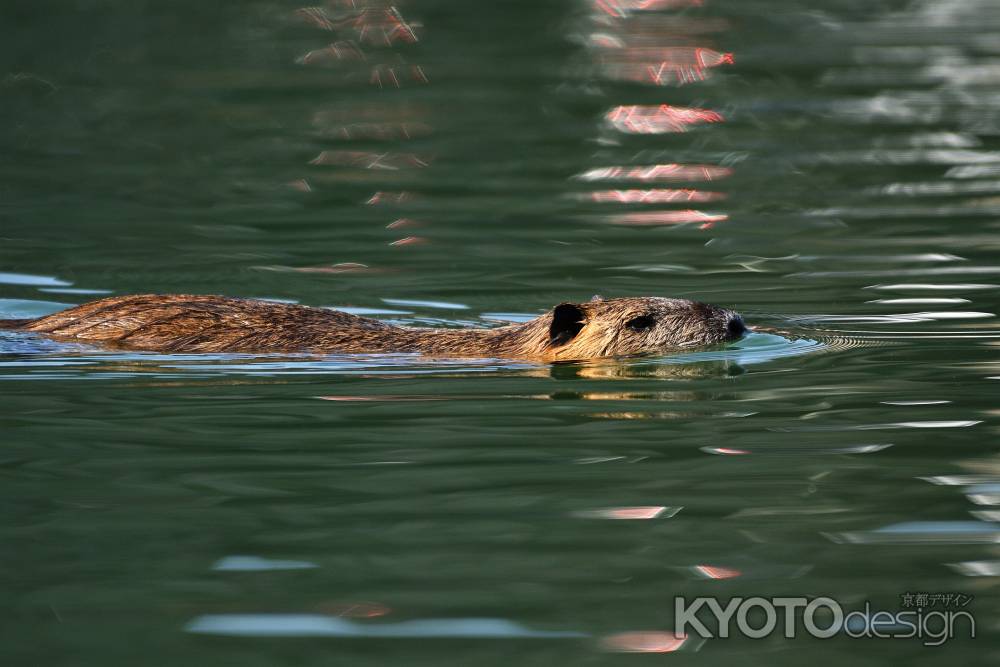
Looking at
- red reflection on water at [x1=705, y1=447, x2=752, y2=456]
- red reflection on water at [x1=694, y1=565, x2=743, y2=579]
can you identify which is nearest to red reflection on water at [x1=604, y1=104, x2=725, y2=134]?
red reflection on water at [x1=705, y1=447, x2=752, y2=456]

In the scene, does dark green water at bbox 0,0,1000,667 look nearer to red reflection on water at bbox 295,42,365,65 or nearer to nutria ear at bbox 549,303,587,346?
nutria ear at bbox 549,303,587,346

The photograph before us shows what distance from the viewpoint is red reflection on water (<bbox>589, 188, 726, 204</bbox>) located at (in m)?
13.7

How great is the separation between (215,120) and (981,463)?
14.1m

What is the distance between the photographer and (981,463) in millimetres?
5805

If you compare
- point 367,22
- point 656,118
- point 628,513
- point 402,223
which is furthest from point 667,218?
point 367,22

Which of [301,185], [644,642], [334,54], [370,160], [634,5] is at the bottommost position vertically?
[644,642]

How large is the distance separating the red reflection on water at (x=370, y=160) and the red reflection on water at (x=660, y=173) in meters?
1.76

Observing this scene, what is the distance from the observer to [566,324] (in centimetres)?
855

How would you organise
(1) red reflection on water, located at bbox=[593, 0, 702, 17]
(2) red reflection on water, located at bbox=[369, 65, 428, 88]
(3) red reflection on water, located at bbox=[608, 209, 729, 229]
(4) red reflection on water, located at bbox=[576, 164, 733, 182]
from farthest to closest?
(1) red reflection on water, located at bbox=[593, 0, 702, 17], (2) red reflection on water, located at bbox=[369, 65, 428, 88], (4) red reflection on water, located at bbox=[576, 164, 733, 182], (3) red reflection on water, located at bbox=[608, 209, 729, 229]

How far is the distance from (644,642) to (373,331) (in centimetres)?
481

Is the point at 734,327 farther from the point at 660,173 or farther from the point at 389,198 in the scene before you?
the point at 660,173

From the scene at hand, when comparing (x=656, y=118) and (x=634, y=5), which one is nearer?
(x=656, y=118)

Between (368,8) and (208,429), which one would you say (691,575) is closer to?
(208,429)
